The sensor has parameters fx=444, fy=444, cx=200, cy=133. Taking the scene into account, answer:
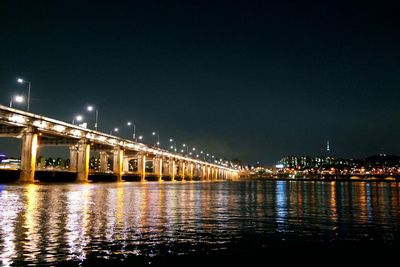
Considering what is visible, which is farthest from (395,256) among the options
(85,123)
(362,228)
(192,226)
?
(85,123)

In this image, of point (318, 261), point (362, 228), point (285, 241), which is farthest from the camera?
point (362, 228)

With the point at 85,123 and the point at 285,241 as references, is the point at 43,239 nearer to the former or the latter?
the point at 285,241

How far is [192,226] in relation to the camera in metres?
21.5

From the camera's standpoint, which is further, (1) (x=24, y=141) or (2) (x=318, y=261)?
(1) (x=24, y=141)

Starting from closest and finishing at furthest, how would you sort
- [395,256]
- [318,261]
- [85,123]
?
[318,261] → [395,256] → [85,123]

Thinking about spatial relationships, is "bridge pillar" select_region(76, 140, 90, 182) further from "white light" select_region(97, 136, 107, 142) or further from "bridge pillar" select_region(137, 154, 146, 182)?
"bridge pillar" select_region(137, 154, 146, 182)

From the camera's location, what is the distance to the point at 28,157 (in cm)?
8812

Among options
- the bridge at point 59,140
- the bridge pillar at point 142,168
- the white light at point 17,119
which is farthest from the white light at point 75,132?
the bridge pillar at point 142,168

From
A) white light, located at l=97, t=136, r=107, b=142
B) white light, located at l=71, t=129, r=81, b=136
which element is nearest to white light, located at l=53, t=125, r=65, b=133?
white light, located at l=71, t=129, r=81, b=136

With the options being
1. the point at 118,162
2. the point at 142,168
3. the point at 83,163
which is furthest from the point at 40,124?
the point at 142,168

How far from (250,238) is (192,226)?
4.36 m

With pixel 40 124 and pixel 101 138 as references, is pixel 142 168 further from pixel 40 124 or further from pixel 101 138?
pixel 40 124

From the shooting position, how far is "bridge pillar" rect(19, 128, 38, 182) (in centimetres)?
8750

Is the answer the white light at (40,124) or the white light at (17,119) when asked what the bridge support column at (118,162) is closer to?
the white light at (40,124)
